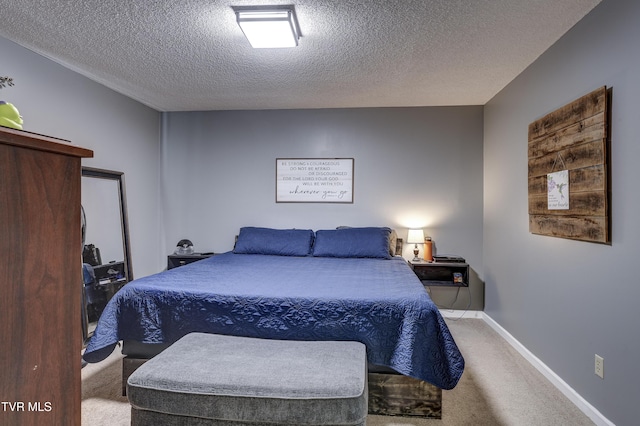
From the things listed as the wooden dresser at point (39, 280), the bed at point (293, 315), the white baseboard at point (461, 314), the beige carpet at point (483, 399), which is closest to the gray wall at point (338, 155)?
the white baseboard at point (461, 314)

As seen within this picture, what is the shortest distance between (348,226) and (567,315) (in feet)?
7.42

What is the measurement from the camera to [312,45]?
253 cm

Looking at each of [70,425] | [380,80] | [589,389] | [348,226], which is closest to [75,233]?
[70,425]

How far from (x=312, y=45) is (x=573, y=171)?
1932 millimetres

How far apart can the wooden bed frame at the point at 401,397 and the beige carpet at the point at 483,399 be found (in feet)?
0.15

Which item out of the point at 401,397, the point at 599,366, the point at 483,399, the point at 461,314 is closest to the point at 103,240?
the point at 401,397

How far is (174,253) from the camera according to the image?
4262 millimetres

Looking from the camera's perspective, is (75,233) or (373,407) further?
(373,407)

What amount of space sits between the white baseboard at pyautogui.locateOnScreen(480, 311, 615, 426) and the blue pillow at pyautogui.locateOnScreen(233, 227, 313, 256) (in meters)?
2.04

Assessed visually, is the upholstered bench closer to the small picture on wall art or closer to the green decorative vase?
the green decorative vase

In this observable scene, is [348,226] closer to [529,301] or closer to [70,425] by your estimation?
[529,301]

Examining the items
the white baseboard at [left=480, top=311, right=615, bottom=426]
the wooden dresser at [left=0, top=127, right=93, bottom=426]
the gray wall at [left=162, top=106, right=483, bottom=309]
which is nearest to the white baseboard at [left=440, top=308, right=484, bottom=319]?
the gray wall at [left=162, top=106, right=483, bottom=309]

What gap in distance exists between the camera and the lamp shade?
374 centimetres

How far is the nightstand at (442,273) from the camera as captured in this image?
3604mm
